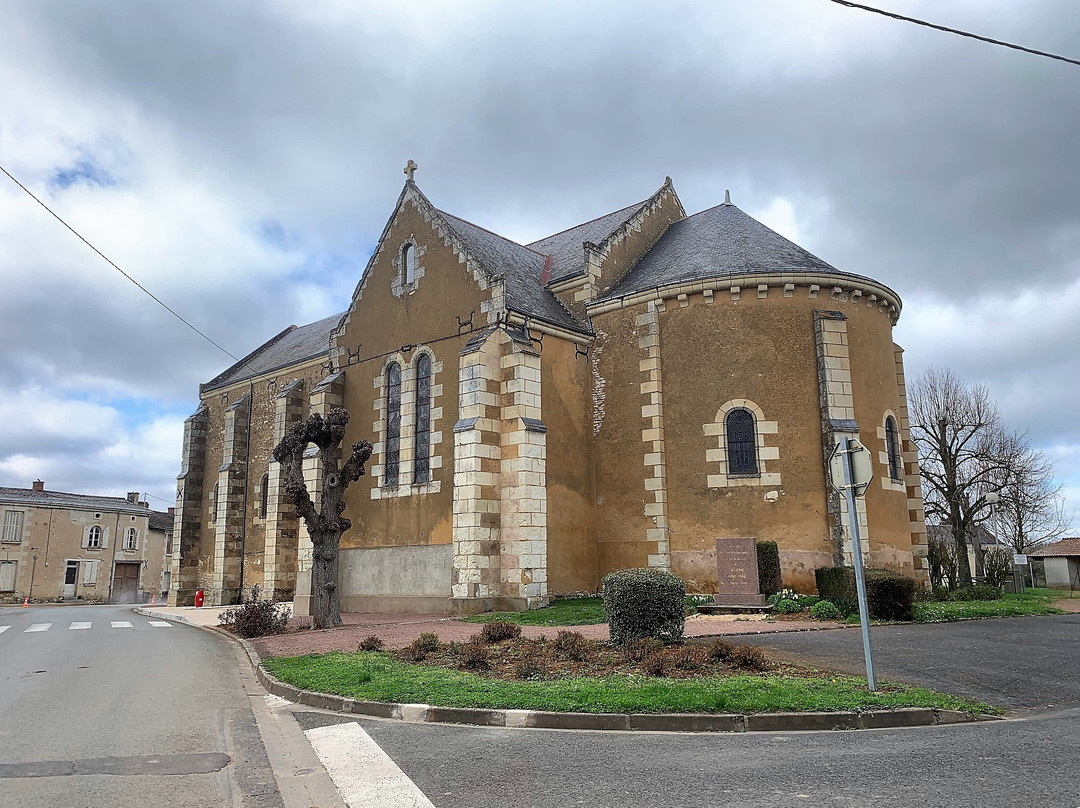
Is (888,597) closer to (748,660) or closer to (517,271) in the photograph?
(748,660)

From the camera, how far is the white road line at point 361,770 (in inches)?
190

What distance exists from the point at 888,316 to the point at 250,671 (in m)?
17.0

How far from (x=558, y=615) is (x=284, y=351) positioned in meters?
23.2

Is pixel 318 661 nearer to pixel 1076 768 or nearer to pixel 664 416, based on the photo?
pixel 1076 768

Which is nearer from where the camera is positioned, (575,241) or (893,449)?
(893,449)

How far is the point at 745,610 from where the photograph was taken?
14.7 meters

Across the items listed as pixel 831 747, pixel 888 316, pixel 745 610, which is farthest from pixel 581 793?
pixel 888 316

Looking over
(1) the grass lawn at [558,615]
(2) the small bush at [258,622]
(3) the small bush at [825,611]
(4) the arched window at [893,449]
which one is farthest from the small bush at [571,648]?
(4) the arched window at [893,449]

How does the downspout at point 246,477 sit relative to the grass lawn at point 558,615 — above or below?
above

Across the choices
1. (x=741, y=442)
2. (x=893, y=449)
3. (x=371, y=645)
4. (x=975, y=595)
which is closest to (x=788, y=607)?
(x=741, y=442)

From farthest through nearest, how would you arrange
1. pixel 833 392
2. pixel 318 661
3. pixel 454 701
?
pixel 833 392
pixel 318 661
pixel 454 701

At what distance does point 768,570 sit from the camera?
51.2 ft

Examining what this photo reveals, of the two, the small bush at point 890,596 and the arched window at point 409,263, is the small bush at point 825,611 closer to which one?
the small bush at point 890,596

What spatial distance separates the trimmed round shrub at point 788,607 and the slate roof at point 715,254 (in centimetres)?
771
